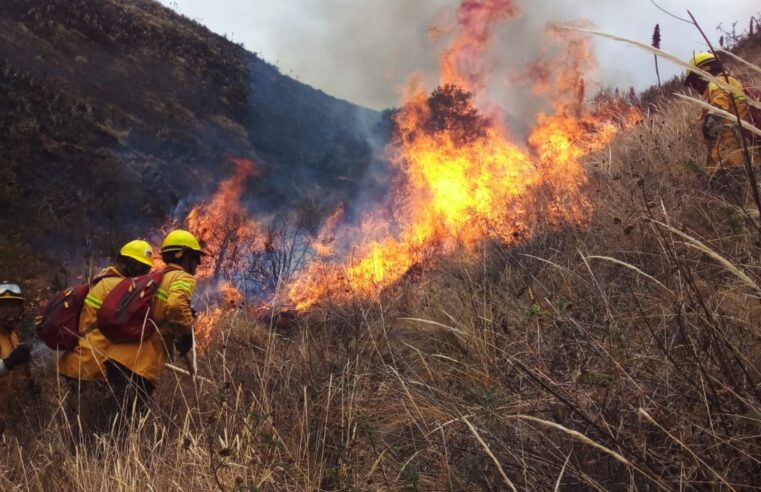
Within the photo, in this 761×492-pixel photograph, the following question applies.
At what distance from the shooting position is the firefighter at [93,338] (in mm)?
3186

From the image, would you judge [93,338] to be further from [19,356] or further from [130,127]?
[130,127]

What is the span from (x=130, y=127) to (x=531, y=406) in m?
20.5

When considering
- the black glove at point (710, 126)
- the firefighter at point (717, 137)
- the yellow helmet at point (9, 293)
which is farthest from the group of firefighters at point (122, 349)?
the black glove at point (710, 126)

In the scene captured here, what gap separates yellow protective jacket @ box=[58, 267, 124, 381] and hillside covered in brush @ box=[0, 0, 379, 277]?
4269 mm

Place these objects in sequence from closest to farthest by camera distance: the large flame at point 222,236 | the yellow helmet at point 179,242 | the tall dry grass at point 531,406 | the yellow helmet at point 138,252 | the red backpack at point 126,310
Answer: the tall dry grass at point 531,406 < the red backpack at point 126,310 < the yellow helmet at point 138,252 < the yellow helmet at point 179,242 < the large flame at point 222,236

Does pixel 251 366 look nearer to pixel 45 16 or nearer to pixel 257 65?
pixel 45 16

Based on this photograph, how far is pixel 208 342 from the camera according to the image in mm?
4660

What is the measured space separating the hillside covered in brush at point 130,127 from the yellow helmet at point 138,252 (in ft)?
13.3

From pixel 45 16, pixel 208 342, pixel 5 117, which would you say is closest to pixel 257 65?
pixel 45 16

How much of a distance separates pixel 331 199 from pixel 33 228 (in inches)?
511

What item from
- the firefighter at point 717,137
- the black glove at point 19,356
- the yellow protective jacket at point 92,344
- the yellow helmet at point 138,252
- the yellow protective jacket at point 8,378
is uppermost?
the firefighter at point 717,137

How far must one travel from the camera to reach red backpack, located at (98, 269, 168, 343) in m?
3.10

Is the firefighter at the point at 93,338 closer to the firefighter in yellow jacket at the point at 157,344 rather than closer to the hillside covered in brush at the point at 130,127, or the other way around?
the firefighter in yellow jacket at the point at 157,344

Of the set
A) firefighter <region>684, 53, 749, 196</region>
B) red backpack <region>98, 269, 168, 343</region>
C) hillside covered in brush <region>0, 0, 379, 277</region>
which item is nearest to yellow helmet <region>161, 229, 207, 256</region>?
red backpack <region>98, 269, 168, 343</region>
